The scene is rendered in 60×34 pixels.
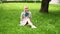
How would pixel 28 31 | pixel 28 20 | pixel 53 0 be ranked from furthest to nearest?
pixel 53 0
pixel 28 20
pixel 28 31

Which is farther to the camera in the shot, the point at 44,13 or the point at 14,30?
the point at 44,13

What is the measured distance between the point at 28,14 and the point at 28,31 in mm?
1044

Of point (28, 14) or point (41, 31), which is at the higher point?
point (28, 14)

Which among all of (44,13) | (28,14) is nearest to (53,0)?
(44,13)

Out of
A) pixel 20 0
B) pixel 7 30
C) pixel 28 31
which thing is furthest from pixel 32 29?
pixel 20 0

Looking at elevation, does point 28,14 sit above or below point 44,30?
above

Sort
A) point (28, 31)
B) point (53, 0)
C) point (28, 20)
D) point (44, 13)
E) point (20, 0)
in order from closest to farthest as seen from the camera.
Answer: point (28, 31)
point (28, 20)
point (44, 13)
point (53, 0)
point (20, 0)

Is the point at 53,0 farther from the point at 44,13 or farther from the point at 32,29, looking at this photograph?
the point at 32,29

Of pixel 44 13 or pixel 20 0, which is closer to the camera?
pixel 44 13

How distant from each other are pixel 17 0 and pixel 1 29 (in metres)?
22.8

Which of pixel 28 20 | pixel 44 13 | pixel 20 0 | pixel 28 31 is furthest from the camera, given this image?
pixel 20 0

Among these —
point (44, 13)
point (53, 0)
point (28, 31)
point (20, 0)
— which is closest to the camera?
point (28, 31)

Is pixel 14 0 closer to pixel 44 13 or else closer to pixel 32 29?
pixel 44 13

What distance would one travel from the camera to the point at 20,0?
31.9 metres
